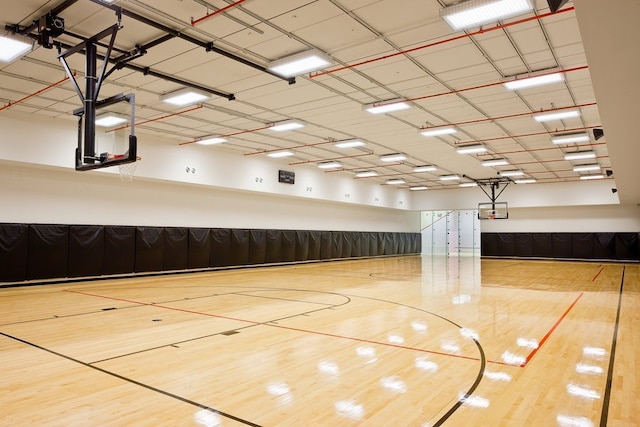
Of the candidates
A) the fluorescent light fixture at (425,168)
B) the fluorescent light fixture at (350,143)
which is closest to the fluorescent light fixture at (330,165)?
the fluorescent light fixture at (425,168)

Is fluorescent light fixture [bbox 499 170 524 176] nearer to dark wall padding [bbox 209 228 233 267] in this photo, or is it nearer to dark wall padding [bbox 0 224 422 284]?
dark wall padding [bbox 0 224 422 284]

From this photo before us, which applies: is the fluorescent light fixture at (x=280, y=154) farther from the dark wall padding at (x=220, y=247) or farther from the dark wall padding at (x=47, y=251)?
the dark wall padding at (x=47, y=251)

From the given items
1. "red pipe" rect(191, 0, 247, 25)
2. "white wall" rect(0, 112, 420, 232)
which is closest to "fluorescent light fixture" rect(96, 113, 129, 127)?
"red pipe" rect(191, 0, 247, 25)

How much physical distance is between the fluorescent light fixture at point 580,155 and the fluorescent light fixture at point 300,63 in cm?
1166

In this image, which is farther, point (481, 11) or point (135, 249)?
point (135, 249)

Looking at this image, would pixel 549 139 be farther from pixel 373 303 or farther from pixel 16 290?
pixel 16 290

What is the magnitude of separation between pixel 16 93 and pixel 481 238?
24.0 m

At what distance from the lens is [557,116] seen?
1019cm

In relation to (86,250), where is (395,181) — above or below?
above

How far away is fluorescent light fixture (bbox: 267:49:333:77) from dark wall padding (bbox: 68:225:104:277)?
794 cm

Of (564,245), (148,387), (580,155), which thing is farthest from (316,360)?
(564,245)

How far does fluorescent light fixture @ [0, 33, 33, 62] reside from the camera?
618cm

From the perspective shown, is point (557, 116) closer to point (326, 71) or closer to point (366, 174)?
point (326, 71)

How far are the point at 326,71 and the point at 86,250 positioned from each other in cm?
865
